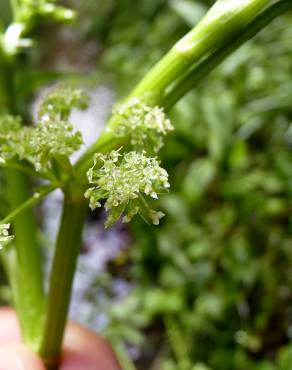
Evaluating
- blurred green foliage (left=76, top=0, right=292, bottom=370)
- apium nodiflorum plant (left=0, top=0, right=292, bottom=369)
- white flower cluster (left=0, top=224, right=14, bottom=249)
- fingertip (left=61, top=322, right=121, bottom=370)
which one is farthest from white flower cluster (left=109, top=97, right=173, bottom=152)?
blurred green foliage (left=76, top=0, right=292, bottom=370)

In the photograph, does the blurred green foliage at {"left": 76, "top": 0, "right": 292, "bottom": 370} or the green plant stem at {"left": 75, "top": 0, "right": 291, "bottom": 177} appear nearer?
the green plant stem at {"left": 75, "top": 0, "right": 291, "bottom": 177}

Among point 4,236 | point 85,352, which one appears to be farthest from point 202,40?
point 85,352

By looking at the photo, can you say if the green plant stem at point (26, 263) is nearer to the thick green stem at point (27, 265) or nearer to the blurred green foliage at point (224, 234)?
the thick green stem at point (27, 265)

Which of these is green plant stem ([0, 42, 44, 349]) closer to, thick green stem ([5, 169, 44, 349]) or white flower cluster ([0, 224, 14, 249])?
thick green stem ([5, 169, 44, 349])

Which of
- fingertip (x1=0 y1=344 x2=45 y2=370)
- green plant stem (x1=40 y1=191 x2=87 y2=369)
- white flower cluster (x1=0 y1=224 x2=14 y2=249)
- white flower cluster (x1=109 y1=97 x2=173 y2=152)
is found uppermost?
white flower cluster (x1=109 y1=97 x2=173 y2=152)

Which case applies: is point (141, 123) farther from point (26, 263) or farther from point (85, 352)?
point (85, 352)

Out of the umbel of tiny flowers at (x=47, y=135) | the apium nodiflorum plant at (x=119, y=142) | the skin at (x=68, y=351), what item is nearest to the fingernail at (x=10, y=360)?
the skin at (x=68, y=351)
